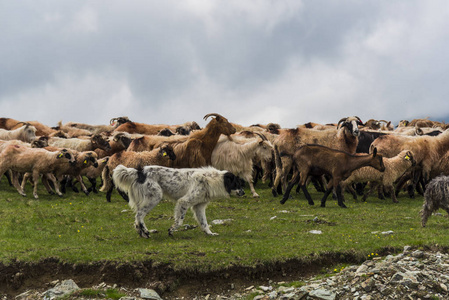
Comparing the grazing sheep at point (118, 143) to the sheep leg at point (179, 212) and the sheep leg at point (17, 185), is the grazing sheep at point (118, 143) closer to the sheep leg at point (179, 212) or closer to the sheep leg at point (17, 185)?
the sheep leg at point (17, 185)

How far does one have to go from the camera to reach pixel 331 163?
16.7 meters

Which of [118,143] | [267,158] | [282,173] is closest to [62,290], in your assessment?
[282,173]

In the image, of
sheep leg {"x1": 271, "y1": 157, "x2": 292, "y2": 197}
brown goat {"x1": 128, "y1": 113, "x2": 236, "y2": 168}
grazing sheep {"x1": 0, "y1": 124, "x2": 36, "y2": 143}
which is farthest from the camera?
grazing sheep {"x1": 0, "y1": 124, "x2": 36, "y2": 143}

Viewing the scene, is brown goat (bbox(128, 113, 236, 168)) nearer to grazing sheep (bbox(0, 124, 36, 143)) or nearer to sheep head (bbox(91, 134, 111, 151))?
sheep head (bbox(91, 134, 111, 151))

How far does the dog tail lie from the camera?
11.9 meters

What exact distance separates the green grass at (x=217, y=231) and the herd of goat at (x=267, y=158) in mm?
1233

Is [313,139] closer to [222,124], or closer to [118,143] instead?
[222,124]

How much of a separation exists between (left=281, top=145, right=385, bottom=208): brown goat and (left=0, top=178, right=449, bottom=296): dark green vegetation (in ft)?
2.38

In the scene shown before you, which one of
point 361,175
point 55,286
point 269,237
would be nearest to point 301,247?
point 269,237

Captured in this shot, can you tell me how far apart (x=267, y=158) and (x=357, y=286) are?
12.2 metres

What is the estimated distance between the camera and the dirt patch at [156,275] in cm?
988

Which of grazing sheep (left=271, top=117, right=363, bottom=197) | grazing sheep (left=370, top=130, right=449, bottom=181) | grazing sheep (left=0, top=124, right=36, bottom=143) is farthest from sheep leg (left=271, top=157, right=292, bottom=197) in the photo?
grazing sheep (left=0, top=124, right=36, bottom=143)

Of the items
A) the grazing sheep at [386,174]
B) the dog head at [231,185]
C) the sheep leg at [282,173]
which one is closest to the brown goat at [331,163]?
the grazing sheep at [386,174]

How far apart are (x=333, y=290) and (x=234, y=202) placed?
8559 mm
